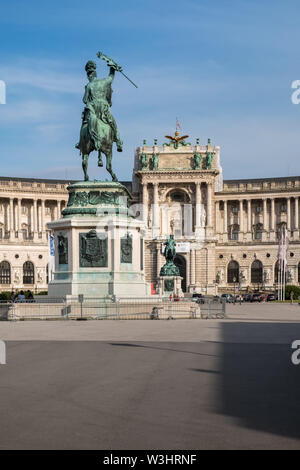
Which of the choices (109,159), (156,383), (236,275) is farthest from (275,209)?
(156,383)

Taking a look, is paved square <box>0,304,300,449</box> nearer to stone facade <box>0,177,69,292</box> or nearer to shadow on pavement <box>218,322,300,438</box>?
shadow on pavement <box>218,322,300,438</box>

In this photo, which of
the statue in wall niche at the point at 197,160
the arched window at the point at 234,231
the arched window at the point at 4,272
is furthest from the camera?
the arched window at the point at 234,231

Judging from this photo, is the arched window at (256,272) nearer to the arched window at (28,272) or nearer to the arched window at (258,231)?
the arched window at (258,231)

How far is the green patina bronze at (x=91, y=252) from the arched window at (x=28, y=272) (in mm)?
88046

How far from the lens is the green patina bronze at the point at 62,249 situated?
37656 mm

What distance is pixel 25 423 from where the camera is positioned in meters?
11.0

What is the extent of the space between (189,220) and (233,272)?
1316 centimetres

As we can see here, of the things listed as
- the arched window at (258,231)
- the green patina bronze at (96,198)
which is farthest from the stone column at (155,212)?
the green patina bronze at (96,198)

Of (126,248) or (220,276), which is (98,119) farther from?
(220,276)

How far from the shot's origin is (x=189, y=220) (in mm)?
125000

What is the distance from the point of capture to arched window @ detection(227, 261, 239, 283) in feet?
423

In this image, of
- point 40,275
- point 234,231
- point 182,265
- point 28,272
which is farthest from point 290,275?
point 28,272

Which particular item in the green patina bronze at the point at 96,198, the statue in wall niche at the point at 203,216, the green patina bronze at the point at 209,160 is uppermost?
the green patina bronze at the point at 209,160

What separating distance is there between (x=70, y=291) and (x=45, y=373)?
2057 cm
